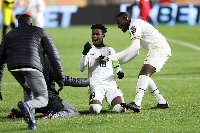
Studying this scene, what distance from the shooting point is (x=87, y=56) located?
364 inches

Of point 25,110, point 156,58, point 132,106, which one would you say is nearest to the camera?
point 25,110

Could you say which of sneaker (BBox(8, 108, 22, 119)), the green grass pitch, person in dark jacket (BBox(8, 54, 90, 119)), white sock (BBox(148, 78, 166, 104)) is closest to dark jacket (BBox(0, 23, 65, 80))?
person in dark jacket (BBox(8, 54, 90, 119))

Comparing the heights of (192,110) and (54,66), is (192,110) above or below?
below

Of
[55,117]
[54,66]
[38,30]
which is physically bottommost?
[55,117]

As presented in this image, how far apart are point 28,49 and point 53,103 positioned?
1303 millimetres

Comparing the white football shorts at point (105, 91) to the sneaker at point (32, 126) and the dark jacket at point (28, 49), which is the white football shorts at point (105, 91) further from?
the sneaker at point (32, 126)

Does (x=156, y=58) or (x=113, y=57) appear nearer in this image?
(x=113, y=57)

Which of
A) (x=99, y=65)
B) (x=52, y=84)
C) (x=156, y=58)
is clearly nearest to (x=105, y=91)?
(x=99, y=65)

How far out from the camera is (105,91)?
916 centimetres

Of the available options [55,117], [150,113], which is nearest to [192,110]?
[150,113]

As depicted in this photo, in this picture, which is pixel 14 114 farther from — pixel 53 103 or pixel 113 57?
pixel 113 57

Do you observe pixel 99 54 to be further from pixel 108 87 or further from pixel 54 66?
pixel 54 66

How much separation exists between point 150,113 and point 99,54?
4.28 ft

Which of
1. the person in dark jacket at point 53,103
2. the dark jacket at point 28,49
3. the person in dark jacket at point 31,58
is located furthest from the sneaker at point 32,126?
the person in dark jacket at point 53,103
